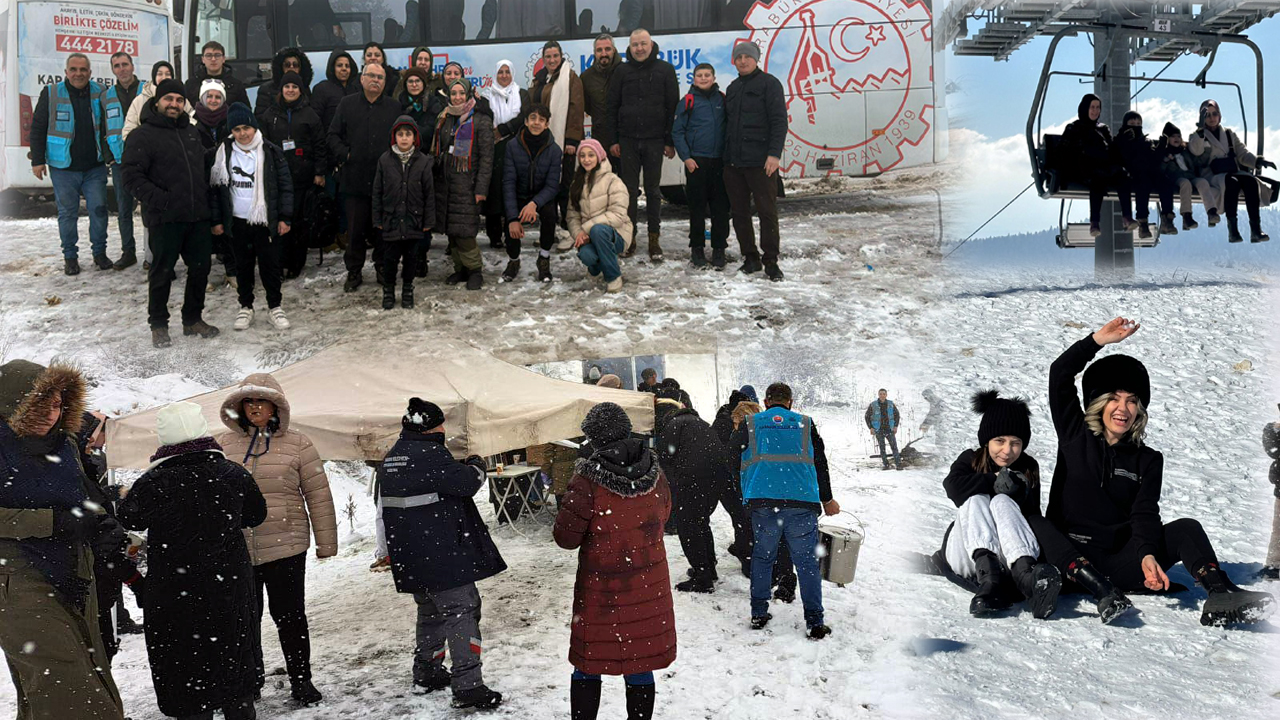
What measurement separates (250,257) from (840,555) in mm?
3938

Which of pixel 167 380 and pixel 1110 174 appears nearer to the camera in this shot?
pixel 1110 174

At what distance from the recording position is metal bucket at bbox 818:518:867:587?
5324 mm

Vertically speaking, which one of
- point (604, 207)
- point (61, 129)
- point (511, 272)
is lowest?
point (511, 272)

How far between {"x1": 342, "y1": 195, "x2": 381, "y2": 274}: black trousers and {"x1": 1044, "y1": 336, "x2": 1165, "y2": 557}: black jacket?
5177mm

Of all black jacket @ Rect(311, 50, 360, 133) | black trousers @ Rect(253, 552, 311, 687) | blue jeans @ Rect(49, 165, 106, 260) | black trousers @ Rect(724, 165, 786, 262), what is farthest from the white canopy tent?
blue jeans @ Rect(49, 165, 106, 260)

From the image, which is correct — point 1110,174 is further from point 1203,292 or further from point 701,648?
point 701,648

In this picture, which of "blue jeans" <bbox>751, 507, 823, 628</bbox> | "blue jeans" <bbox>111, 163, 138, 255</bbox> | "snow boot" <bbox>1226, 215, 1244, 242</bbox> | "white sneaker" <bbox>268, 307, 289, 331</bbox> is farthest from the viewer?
"blue jeans" <bbox>111, 163, 138, 255</bbox>

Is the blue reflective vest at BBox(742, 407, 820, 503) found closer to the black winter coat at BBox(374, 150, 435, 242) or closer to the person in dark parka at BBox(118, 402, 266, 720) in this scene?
the person in dark parka at BBox(118, 402, 266, 720)

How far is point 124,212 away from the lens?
24.8ft

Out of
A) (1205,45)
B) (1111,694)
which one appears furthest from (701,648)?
(1205,45)

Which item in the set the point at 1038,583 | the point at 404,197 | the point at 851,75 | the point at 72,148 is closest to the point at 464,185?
the point at 404,197

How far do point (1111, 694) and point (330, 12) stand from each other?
7.47 metres

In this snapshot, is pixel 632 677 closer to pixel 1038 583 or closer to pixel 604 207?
pixel 1038 583

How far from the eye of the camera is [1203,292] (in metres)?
3.71
